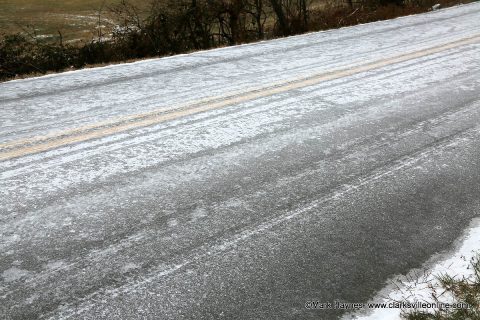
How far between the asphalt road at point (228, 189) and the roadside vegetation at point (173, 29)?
4.06 meters

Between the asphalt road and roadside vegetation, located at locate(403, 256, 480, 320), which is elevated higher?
the asphalt road

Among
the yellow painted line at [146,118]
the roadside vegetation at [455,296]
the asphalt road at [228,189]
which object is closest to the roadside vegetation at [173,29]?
the asphalt road at [228,189]

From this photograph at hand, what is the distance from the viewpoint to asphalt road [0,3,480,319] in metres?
2.68

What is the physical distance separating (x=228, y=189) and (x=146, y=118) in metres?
1.71

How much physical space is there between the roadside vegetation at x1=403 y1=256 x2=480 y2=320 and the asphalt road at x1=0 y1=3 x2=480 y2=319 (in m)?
0.24

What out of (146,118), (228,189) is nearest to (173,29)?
(146,118)

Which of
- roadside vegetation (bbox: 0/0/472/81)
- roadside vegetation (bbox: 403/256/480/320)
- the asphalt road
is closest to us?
roadside vegetation (bbox: 403/256/480/320)

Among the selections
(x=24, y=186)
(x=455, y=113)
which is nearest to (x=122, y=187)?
(x=24, y=186)

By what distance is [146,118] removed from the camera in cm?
503

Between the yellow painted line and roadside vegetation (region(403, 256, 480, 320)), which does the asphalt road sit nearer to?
the yellow painted line

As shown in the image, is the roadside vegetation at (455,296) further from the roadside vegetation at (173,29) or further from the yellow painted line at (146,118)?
the roadside vegetation at (173,29)

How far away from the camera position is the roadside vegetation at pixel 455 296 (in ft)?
8.10

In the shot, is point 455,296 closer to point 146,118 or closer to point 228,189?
point 228,189

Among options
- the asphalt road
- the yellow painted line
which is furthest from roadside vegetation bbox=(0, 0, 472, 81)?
the yellow painted line
